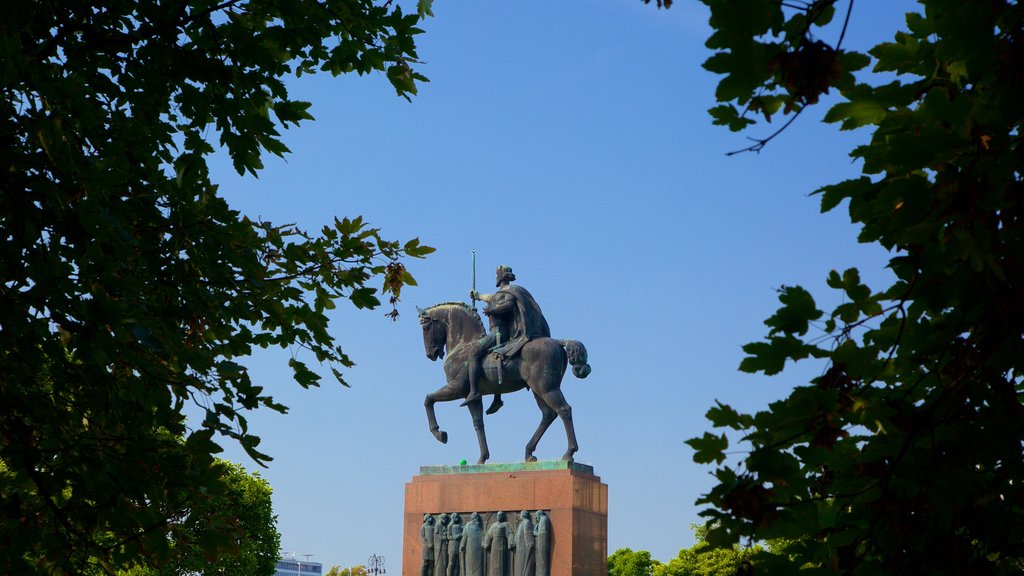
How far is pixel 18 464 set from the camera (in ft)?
18.7

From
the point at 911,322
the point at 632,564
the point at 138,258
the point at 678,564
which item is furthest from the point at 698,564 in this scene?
the point at 911,322

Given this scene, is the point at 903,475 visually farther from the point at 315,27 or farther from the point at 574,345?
the point at 574,345

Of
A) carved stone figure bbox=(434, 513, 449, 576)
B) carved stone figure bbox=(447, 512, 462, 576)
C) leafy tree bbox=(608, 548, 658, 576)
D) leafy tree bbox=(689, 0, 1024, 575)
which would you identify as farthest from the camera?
leafy tree bbox=(608, 548, 658, 576)

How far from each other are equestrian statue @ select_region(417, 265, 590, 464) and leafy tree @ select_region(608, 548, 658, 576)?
103ft

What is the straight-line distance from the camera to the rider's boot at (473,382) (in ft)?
71.8

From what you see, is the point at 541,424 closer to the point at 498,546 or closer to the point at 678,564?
the point at 498,546

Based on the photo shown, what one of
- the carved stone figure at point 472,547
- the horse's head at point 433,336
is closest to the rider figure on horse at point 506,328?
the horse's head at point 433,336

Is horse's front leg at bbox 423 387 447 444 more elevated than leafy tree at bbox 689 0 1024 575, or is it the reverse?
horse's front leg at bbox 423 387 447 444

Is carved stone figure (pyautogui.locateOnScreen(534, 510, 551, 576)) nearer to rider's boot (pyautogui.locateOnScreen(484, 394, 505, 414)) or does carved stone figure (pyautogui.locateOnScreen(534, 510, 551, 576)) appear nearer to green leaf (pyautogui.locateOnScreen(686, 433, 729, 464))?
rider's boot (pyautogui.locateOnScreen(484, 394, 505, 414))

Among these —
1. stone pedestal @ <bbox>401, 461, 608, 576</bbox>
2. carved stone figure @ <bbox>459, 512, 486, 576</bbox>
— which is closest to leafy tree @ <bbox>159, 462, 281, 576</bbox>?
stone pedestal @ <bbox>401, 461, 608, 576</bbox>

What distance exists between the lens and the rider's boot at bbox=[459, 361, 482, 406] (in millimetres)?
21891

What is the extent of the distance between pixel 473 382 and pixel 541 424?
1.44 meters

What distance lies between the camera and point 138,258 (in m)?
6.48

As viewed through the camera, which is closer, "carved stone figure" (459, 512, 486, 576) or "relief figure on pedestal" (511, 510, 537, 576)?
"relief figure on pedestal" (511, 510, 537, 576)
